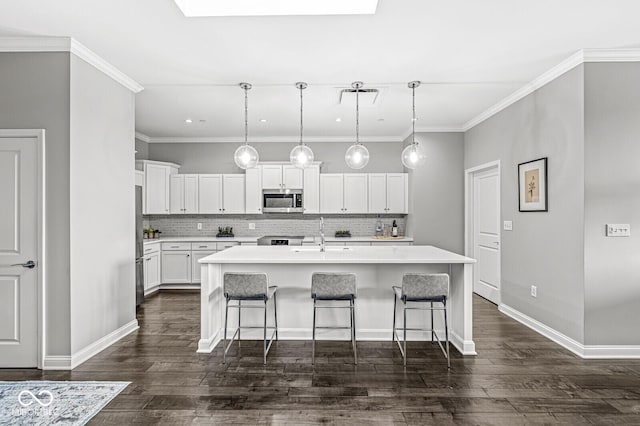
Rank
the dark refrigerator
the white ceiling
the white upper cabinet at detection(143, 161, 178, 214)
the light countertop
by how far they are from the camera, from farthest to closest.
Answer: the white upper cabinet at detection(143, 161, 178, 214) < the dark refrigerator < the light countertop < the white ceiling

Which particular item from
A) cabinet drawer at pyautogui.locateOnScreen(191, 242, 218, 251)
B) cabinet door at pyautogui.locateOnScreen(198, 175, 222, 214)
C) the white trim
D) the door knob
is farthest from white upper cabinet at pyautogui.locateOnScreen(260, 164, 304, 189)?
the door knob

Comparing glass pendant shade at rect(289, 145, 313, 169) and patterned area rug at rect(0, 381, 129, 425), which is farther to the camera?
glass pendant shade at rect(289, 145, 313, 169)

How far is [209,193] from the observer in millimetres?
6848

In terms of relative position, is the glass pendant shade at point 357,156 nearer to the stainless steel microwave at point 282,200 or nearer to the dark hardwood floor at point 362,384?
the dark hardwood floor at point 362,384

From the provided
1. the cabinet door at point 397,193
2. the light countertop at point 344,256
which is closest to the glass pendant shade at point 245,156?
the light countertop at point 344,256

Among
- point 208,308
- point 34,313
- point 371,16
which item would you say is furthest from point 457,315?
point 34,313

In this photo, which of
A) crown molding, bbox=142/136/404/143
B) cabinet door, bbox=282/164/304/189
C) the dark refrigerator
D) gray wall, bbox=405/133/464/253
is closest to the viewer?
the dark refrigerator

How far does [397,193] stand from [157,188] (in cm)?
418

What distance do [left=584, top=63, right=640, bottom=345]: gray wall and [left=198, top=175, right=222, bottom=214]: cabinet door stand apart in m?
5.43

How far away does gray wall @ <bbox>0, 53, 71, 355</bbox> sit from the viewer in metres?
3.20

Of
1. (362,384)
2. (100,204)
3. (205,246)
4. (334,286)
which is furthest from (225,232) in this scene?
(362,384)

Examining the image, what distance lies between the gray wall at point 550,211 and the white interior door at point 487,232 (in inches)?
13.3

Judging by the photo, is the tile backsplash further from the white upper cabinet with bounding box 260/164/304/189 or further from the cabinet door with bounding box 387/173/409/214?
the white upper cabinet with bounding box 260/164/304/189

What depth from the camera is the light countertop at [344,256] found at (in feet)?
11.5
